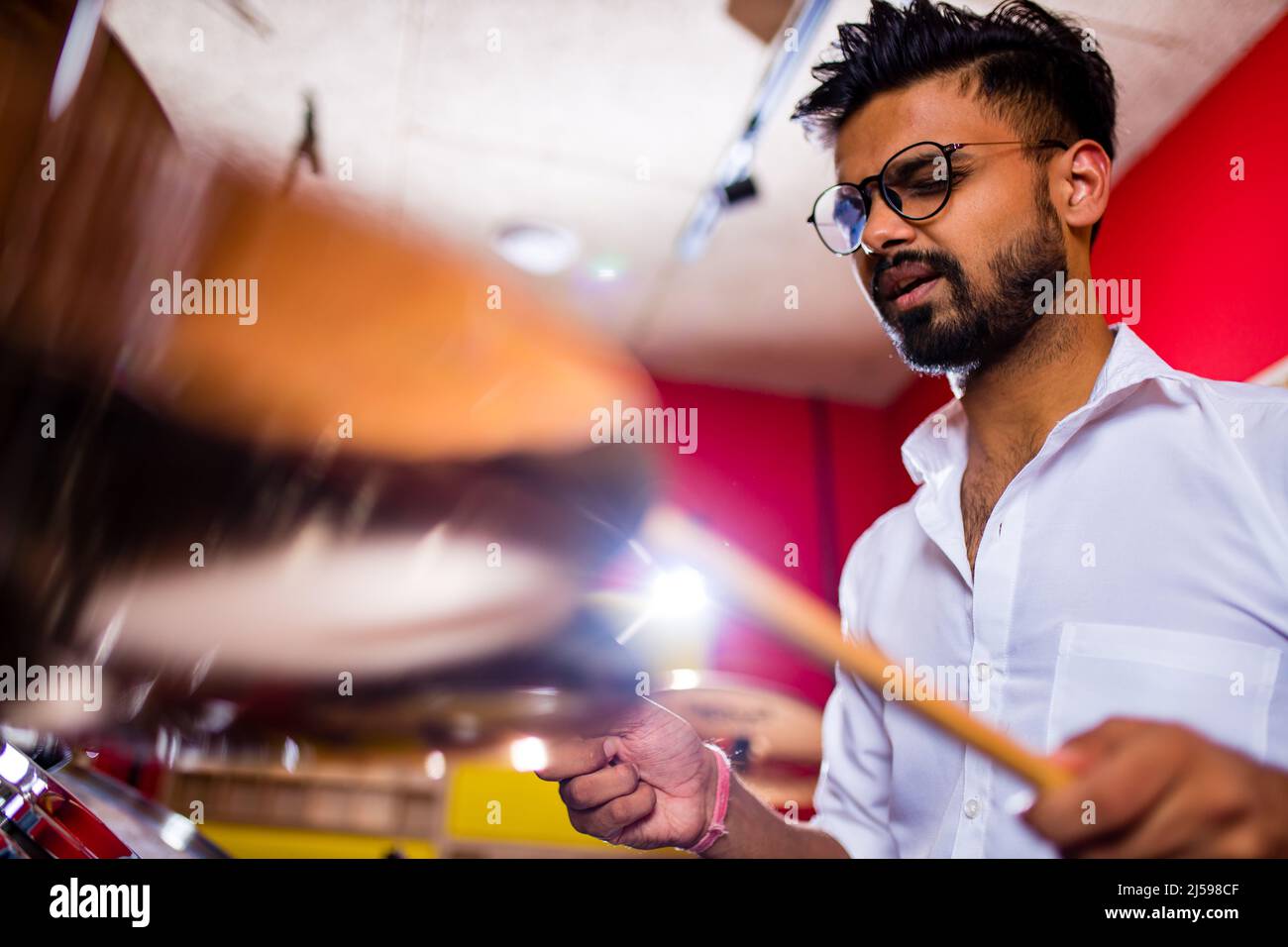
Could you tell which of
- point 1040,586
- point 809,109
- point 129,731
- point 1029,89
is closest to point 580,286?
point 809,109

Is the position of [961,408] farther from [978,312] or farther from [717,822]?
[717,822]

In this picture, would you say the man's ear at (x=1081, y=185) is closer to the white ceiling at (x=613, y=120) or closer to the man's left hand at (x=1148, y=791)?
the white ceiling at (x=613, y=120)

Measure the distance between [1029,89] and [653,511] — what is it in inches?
Answer: 34.8

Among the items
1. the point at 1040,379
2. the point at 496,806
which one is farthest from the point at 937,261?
the point at 496,806

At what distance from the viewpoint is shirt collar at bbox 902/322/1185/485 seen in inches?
32.8

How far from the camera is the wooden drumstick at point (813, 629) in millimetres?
528

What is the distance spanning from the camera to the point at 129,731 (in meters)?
0.52

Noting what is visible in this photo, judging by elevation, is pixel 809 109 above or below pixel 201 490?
above

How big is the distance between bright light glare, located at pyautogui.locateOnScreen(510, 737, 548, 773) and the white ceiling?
0.94 m

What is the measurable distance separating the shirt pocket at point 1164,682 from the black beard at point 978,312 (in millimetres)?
328

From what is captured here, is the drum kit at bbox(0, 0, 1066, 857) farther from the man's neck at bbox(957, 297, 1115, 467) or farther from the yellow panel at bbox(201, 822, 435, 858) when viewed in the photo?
the yellow panel at bbox(201, 822, 435, 858)

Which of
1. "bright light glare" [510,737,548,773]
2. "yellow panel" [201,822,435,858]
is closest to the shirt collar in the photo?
"bright light glare" [510,737,548,773]

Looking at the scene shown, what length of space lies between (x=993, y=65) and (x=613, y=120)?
1.13 meters

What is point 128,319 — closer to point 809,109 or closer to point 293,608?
point 293,608
